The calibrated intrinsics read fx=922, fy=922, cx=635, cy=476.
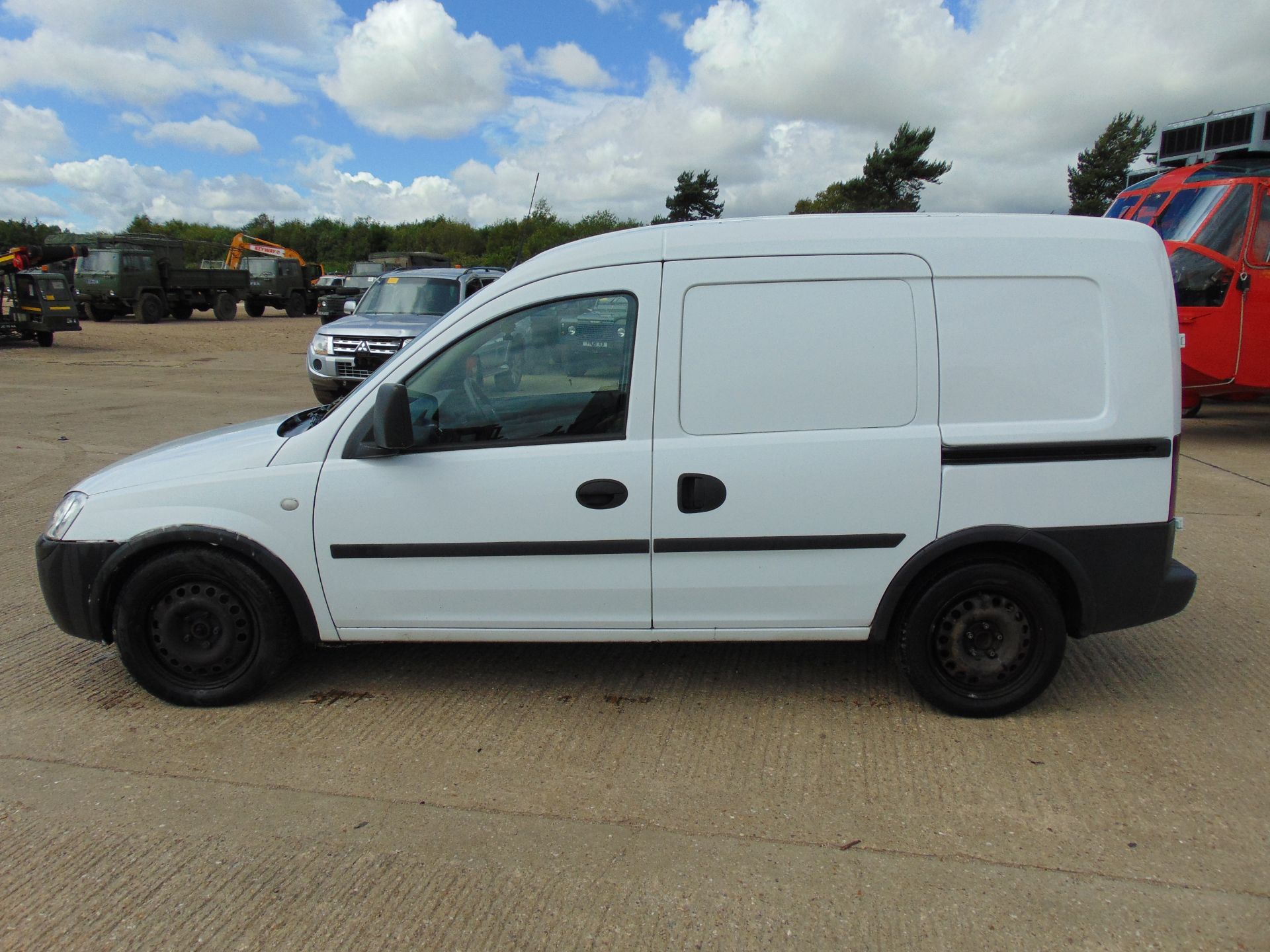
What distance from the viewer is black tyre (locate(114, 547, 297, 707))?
363 cm

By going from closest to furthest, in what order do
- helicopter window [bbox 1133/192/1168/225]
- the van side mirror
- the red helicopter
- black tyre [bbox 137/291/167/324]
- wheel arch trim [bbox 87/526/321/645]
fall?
the van side mirror
wheel arch trim [bbox 87/526/321/645]
the red helicopter
helicopter window [bbox 1133/192/1168/225]
black tyre [bbox 137/291/167/324]

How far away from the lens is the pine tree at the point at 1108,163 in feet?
133

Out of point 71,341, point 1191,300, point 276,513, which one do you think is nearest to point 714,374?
point 276,513

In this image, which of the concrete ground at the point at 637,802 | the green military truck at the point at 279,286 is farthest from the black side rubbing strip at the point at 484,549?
the green military truck at the point at 279,286

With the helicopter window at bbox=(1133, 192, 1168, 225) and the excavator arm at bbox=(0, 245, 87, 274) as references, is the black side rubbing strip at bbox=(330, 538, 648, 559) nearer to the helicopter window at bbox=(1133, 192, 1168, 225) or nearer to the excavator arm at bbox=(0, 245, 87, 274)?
the helicopter window at bbox=(1133, 192, 1168, 225)

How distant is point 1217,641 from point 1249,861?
6.55ft

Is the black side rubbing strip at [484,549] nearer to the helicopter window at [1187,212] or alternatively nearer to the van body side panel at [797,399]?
the van body side panel at [797,399]

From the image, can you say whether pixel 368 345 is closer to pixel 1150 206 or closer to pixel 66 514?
pixel 66 514

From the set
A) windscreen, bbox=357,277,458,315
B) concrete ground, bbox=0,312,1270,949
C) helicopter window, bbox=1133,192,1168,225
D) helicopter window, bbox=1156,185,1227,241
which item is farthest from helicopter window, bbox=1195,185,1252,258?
windscreen, bbox=357,277,458,315

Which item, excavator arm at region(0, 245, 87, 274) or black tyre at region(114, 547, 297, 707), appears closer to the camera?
black tyre at region(114, 547, 297, 707)

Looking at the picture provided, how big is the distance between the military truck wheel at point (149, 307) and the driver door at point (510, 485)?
29722 millimetres

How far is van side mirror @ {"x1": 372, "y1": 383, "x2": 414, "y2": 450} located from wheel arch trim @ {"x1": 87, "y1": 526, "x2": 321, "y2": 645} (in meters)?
0.70

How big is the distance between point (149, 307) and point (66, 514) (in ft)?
95.9

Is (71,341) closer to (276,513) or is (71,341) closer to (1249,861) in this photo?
(276,513)
